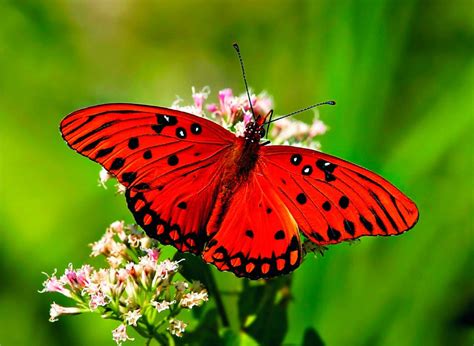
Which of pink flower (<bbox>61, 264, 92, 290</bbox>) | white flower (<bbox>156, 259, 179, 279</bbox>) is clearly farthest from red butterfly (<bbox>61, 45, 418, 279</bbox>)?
pink flower (<bbox>61, 264, 92, 290</bbox>)

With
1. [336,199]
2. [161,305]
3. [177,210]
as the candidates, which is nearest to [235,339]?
[161,305]

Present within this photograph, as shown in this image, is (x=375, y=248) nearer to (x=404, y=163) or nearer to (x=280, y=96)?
(x=404, y=163)

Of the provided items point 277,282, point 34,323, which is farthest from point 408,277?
point 34,323

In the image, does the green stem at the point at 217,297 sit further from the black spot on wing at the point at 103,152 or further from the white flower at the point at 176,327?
the black spot on wing at the point at 103,152

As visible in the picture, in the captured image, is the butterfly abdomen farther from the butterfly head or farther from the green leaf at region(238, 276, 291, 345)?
the green leaf at region(238, 276, 291, 345)

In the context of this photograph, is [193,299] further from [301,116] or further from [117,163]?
[301,116]

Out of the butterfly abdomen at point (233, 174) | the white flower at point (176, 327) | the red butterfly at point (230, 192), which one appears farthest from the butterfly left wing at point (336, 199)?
the white flower at point (176, 327)
